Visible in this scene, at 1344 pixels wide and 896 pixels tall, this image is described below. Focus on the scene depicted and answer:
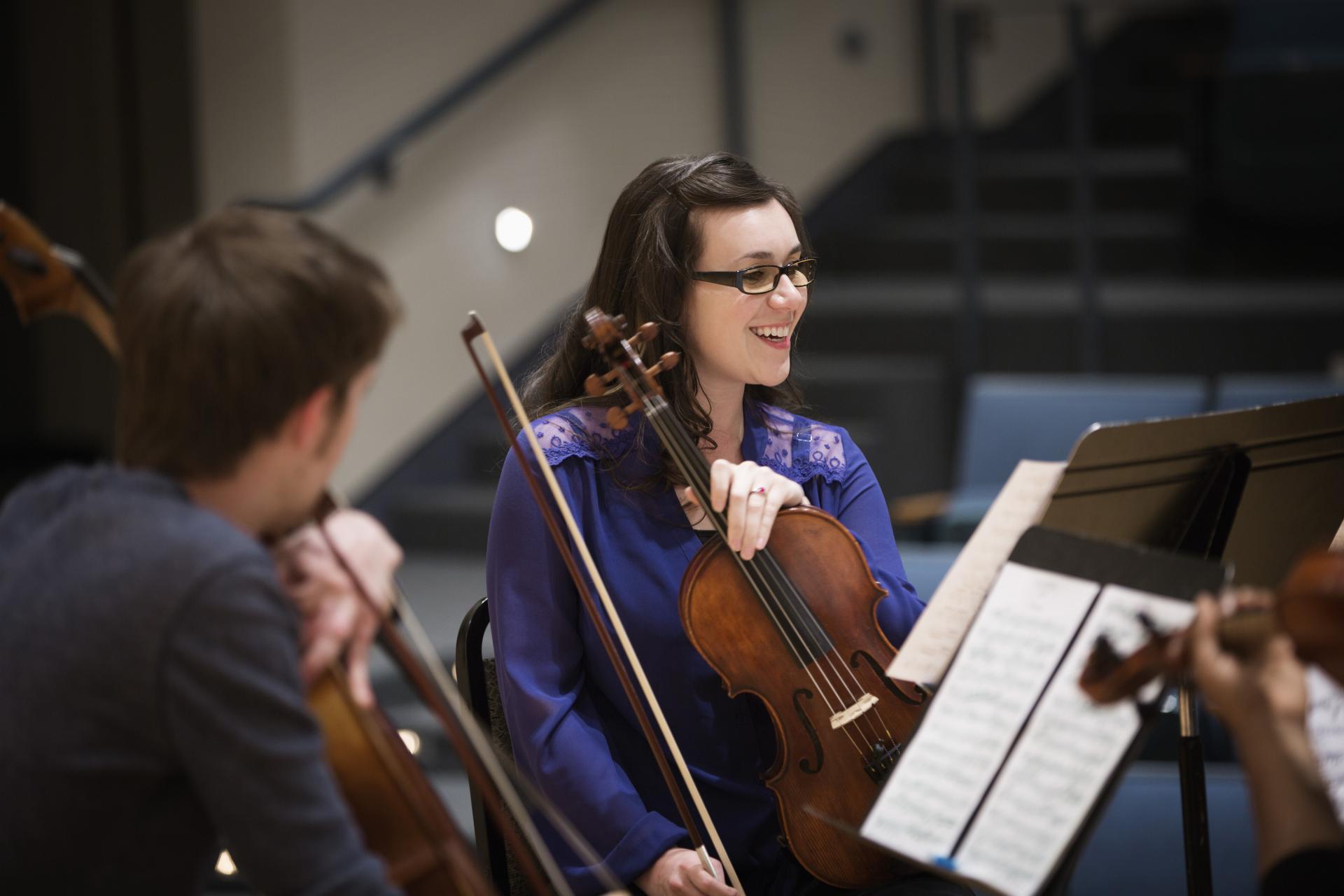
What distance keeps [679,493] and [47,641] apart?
0.86 m

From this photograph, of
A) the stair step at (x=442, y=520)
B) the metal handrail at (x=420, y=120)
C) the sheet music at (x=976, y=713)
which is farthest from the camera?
the stair step at (x=442, y=520)

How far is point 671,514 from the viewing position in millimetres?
1617

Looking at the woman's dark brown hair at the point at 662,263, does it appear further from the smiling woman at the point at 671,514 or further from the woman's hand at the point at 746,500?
the woman's hand at the point at 746,500

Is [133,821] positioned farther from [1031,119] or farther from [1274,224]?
[1031,119]

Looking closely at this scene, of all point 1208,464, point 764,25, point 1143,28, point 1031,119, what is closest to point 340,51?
point 764,25

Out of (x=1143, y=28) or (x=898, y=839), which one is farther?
(x=1143, y=28)

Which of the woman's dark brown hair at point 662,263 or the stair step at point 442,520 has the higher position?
the woman's dark brown hair at point 662,263

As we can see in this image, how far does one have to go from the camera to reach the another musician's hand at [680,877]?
1398mm

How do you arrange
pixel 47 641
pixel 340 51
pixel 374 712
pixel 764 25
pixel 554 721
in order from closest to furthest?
pixel 47 641 → pixel 374 712 → pixel 554 721 → pixel 340 51 → pixel 764 25

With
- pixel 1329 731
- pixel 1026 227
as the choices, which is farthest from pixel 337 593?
pixel 1026 227

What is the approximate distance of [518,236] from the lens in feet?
14.8

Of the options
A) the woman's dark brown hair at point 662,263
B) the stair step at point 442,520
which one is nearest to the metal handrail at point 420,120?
the stair step at point 442,520

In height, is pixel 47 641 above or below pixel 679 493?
above

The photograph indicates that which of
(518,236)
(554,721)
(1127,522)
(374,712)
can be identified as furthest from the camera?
(518,236)
